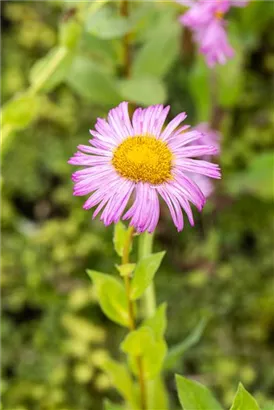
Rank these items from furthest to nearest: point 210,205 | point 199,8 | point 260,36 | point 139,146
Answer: point 260,36 < point 210,205 < point 199,8 < point 139,146

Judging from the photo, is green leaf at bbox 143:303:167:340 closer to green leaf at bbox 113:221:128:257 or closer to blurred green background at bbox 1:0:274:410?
green leaf at bbox 113:221:128:257

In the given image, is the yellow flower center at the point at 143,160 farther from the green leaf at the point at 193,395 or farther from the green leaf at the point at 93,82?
the green leaf at the point at 93,82

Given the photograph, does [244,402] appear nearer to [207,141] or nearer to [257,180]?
[207,141]

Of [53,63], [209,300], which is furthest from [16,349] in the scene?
[53,63]

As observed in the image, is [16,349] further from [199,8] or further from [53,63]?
[199,8]

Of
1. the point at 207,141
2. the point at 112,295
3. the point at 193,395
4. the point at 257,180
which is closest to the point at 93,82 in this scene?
the point at 207,141

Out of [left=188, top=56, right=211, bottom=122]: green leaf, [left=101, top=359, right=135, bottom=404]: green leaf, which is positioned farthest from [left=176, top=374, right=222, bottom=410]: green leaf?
[left=188, top=56, right=211, bottom=122]: green leaf
